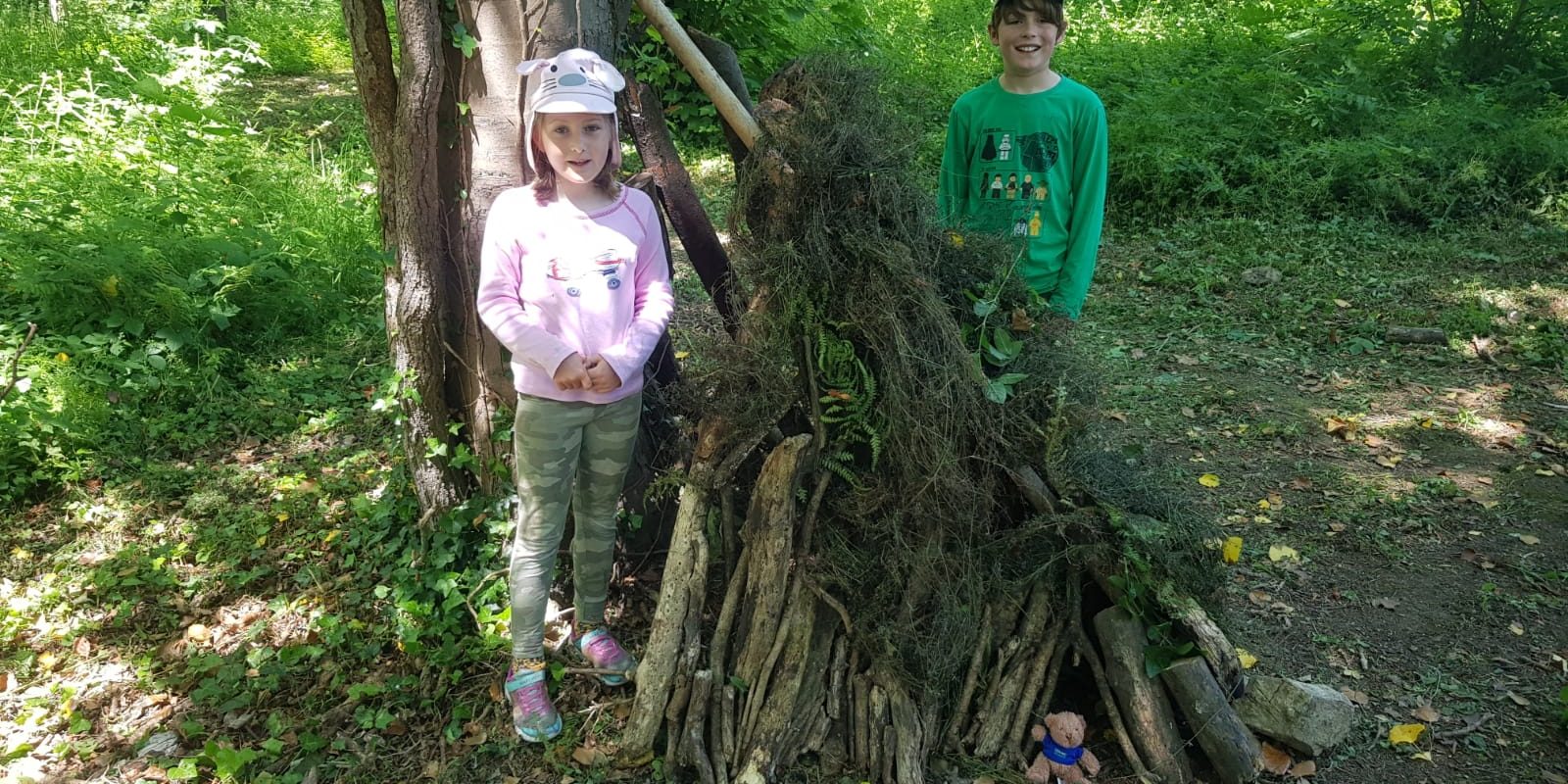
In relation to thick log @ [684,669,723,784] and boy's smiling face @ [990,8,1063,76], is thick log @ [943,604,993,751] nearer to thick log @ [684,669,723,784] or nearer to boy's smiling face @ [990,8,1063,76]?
thick log @ [684,669,723,784]

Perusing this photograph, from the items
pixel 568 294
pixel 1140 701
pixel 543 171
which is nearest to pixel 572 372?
pixel 568 294

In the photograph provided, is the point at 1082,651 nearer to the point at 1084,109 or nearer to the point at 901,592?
the point at 901,592

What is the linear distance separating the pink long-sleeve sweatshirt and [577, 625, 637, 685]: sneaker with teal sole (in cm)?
97

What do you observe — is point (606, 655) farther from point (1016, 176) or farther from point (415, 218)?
point (1016, 176)

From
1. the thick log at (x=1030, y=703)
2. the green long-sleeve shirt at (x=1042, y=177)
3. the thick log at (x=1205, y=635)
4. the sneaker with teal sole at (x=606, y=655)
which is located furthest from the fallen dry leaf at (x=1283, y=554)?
the sneaker with teal sole at (x=606, y=655)

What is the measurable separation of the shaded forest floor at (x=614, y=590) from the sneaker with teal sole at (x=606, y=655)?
8 centimetres

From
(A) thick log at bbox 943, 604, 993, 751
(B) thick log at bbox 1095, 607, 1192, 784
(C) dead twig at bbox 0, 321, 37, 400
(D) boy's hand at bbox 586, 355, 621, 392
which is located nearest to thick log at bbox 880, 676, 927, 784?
(A) thick log at bbox 943, 604, 993, 751

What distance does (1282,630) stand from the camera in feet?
11.8

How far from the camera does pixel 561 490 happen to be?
9.49 ft

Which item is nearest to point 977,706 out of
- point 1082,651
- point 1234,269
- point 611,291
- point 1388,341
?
point 1082,651

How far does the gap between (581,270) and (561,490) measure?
71cm

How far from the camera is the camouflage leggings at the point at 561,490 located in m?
2.78

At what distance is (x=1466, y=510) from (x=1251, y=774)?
232cm

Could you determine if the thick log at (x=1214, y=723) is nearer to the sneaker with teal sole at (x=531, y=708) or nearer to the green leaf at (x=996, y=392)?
the green leaf at (x=996, y=392)
